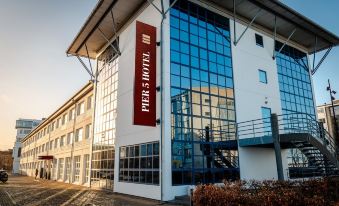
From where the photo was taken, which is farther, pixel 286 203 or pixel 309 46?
pixel 309 46

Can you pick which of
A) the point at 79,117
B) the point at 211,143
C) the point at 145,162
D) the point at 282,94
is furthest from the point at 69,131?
the point at 282,94

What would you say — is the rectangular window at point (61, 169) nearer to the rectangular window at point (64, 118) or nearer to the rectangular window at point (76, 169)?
the rectangular window at point (64, 118)

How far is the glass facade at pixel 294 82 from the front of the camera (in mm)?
23047

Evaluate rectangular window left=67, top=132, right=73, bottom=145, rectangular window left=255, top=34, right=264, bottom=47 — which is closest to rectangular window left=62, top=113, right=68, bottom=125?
rectangular window left=67, top=132, right=73, bottom=145

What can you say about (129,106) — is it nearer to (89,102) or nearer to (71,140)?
(89,102)

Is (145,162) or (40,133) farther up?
(40,133)

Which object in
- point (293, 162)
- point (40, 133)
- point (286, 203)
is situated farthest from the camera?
point (40, 133)

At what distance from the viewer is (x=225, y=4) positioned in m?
19.7

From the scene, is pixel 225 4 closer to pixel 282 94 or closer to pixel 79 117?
pixel 282 94

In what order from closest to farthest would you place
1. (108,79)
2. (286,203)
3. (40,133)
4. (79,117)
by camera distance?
(286,203), (108,79), (79,117), (40,133)

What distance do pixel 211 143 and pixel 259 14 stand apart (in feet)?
37.3

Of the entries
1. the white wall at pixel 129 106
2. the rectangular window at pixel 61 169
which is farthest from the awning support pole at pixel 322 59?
the rectangular window at pixel 61 169

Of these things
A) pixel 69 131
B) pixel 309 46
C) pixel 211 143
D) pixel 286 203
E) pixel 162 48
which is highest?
pixel 309 46

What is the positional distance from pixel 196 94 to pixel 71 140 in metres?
20.8
